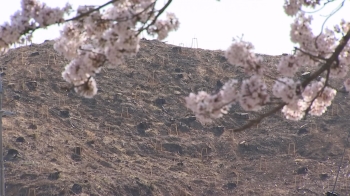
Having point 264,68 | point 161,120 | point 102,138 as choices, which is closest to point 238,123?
point 161,120

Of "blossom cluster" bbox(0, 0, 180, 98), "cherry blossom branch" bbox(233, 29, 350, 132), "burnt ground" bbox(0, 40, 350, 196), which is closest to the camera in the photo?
"cherry blossom branch" bbox(233, 29, 350, 132)

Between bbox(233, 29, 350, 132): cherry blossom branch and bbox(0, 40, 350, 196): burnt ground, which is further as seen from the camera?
bbox(0, 40, 350, 196): burnt ground

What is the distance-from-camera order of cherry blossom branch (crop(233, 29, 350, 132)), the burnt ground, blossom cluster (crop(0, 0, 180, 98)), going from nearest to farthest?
cherry blossom branch (crop(233, 29, 350, 132)) < blossom cluster (crop(0, 0, 180, 98)) < the burnt ground

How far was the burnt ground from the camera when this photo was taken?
25.6m

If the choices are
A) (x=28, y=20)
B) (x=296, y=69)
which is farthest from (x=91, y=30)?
(x=296, y=69)

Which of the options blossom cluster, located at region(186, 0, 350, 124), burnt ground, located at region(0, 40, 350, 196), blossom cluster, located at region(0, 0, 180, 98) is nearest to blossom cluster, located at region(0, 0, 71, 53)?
blossom cluster, located at region(0, 0, 180, 98)

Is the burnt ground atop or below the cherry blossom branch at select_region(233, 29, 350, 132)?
below

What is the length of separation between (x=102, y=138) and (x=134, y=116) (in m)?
2.67

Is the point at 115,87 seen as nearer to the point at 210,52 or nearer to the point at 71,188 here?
the point at 210,52

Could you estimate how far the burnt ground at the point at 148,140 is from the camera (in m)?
25.6

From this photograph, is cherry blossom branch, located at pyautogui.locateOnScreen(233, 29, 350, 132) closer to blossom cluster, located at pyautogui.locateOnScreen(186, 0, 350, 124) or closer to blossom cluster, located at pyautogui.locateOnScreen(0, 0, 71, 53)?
blossom cluster, located at pyautogui.locateOnScreen(186, 0, 350, 124)

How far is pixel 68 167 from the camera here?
2577cm

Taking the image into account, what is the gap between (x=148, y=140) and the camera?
2938cm

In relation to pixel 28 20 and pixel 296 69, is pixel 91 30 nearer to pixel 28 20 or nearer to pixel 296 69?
pixel 28 20
